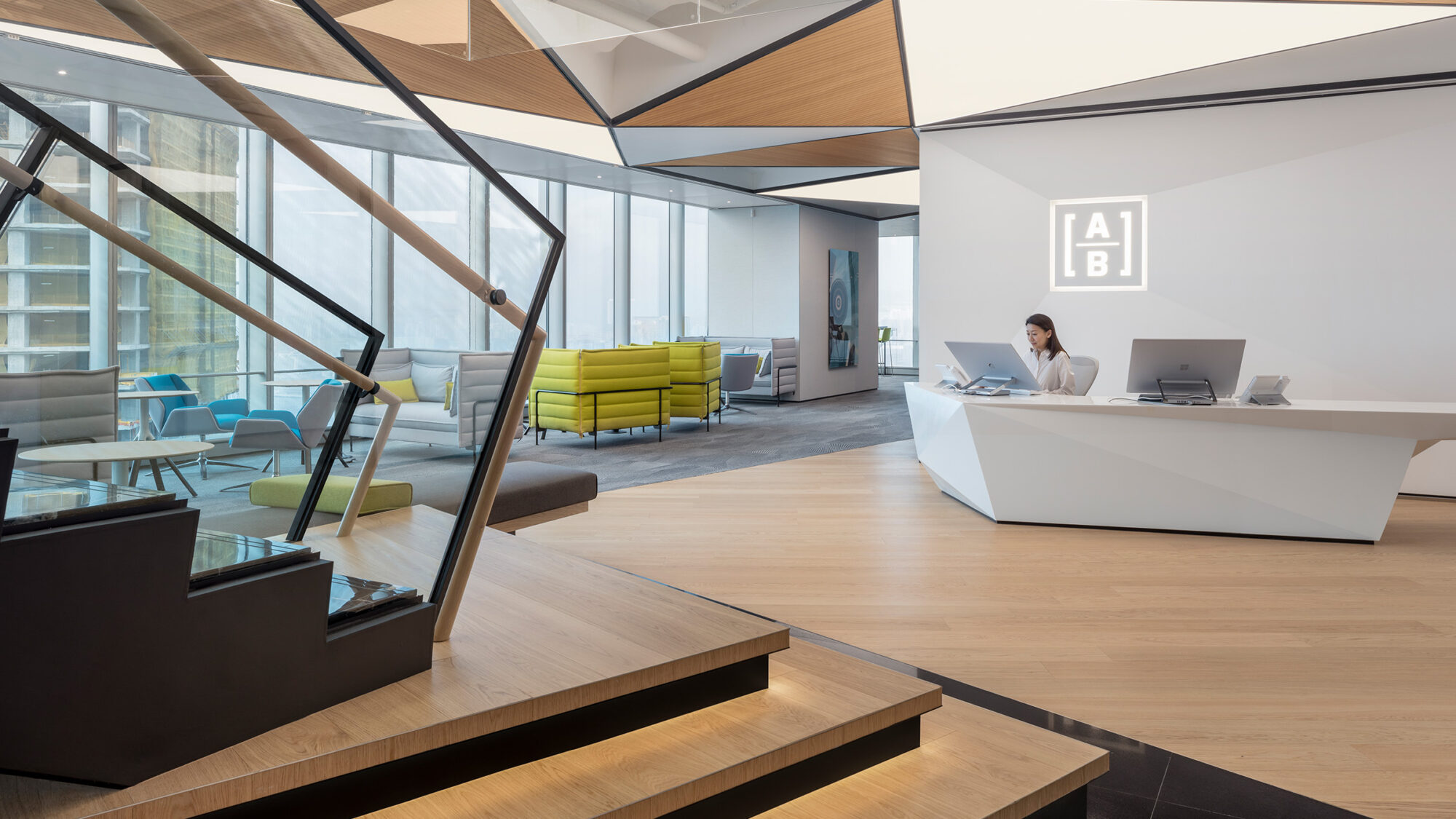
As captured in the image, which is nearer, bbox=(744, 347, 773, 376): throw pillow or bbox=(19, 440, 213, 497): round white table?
bbox=(19, 440, 213, 497): round white table

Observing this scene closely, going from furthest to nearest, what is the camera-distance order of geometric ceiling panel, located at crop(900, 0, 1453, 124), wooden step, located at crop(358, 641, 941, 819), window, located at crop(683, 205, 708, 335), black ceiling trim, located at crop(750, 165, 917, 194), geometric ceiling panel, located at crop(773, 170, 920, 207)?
window, located at crop(683, 205, 708, 335), geometric ceiling panel, located at crop(773, 170, 920, 207), black ceiling trim, located at crop(750, 165, 917, 194), geometric ceiling panel, located at crop(900, 0, 1453, 124), wooden step, located at crop(358, 641, 941, 819)

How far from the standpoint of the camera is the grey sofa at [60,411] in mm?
1517

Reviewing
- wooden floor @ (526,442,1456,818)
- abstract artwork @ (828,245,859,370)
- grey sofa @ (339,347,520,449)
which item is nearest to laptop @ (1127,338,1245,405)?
wooden floor @ (526,442,1456,818)

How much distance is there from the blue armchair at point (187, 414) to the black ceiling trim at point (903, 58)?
14.2 ft

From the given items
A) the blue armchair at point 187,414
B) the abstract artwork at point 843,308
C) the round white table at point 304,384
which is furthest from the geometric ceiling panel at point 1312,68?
the abstract artwork at point 843,308

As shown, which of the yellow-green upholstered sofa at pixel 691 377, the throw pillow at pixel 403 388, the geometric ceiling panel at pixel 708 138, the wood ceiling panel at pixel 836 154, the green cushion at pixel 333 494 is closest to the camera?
the green cushion at pixel 333 494

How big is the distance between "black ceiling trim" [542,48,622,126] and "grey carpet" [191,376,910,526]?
9.11ft

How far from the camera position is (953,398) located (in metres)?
5.71

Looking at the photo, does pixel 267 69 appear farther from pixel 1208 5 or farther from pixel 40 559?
pixel 1208 5

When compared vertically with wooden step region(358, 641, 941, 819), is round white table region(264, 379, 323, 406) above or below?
above

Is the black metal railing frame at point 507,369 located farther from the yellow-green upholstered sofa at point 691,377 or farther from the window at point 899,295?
the window at point 899,295

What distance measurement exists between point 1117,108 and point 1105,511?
3479mm

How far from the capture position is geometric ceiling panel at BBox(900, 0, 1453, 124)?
5.23 meters

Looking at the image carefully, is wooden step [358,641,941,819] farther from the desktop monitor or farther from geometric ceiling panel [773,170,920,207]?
geometric ceiling panel [773,170,920,207]
